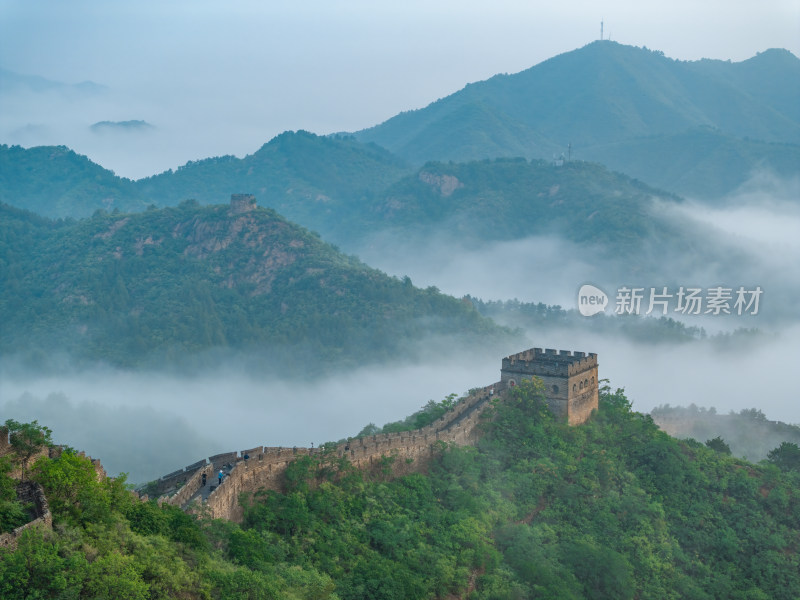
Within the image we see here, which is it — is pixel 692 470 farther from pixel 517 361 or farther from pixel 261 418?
pixel 261 418

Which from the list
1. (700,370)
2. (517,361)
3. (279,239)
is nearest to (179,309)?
(279,239)

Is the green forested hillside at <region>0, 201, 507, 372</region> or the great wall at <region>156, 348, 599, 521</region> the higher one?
the green forested hillside at <region>0, 201, 507, 372</region>

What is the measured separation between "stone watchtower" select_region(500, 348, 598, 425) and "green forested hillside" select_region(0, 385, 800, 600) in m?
0.89

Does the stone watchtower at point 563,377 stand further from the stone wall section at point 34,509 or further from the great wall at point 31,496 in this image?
the stone wall section at point 34,509

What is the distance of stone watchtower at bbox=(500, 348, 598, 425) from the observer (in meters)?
46.7

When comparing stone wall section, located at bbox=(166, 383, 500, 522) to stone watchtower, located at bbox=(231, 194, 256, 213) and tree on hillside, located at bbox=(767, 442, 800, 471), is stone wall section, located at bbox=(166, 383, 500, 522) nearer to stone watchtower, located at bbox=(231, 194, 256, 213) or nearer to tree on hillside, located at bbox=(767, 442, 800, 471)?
tree on hillside, located at bbox=(767, 442, 800, 471)

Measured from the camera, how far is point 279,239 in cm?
15162

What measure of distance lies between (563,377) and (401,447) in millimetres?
10074

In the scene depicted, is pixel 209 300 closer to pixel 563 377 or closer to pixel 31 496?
pixel 563 377

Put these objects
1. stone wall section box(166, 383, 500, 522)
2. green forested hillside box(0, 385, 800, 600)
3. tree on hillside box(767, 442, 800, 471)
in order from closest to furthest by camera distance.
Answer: green forested hillside box(0, 385, 800, 600)
stone wall section box(166, 383, 500, 522)
tree on hillside box(767, 442, 800, 471)

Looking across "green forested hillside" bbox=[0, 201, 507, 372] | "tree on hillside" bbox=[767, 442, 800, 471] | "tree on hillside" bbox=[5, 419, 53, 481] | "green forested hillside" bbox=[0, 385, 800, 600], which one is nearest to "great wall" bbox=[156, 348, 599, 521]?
"green forested hillside" bbox=[0, 385, 800, 600]

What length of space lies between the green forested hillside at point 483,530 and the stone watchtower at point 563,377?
89cm

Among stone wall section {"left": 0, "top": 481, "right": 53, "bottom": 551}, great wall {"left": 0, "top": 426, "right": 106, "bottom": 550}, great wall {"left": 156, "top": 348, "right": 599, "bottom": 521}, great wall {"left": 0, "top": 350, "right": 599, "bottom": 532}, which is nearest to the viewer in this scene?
stone wall section {"left": 0, "top": 481, "right": 53, "bottom": 551}

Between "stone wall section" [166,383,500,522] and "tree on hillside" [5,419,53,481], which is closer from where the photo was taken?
"tree on hillside" [5,419,53,481]
